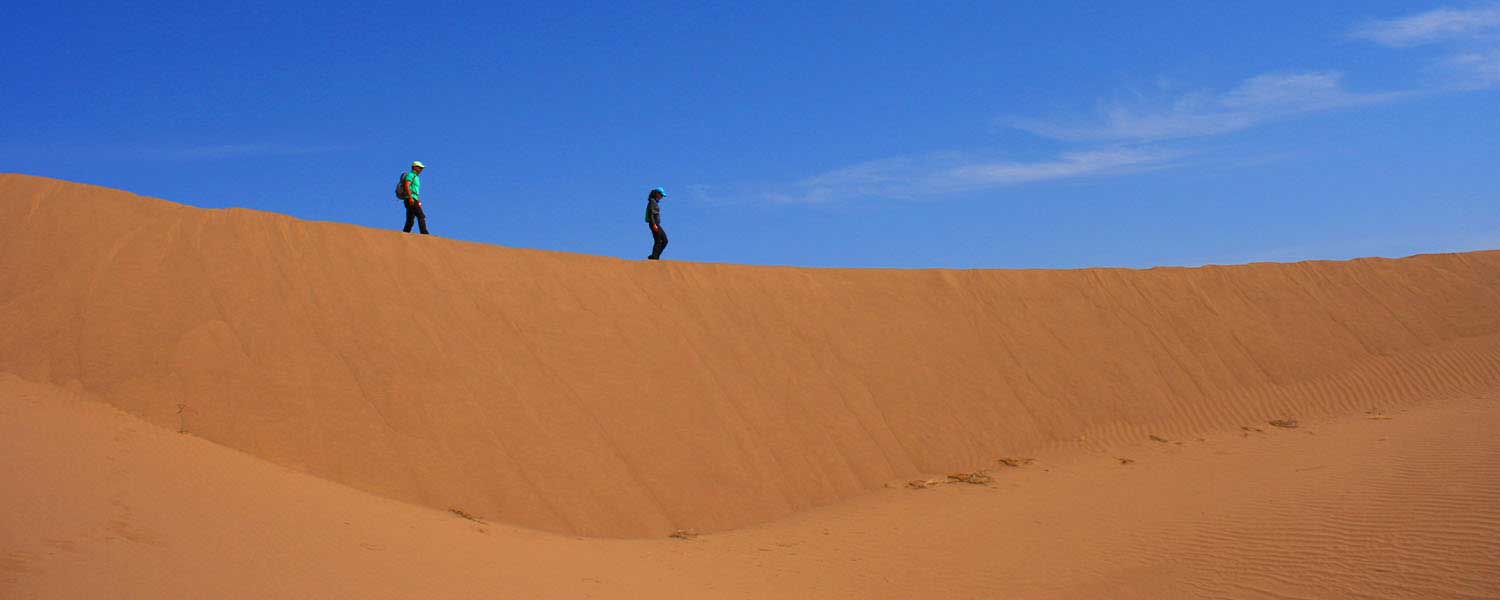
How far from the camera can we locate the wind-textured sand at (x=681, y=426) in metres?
6.77

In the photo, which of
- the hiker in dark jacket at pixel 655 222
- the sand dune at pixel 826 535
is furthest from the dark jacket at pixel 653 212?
the sand dune at pixel 826 535

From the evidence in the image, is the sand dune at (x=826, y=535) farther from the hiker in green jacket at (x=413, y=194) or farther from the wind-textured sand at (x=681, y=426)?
the hiker in green jacket at (x=413, y=194)

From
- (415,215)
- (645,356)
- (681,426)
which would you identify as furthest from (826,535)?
(415,215)

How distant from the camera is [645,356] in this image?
43.9ft

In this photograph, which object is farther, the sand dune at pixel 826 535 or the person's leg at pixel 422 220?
the person's leg at pixel 422 220

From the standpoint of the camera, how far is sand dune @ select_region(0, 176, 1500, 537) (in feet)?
32.2

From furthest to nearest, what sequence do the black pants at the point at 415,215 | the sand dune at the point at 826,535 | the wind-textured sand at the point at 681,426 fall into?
the black pants at the point at 415,215, the wind-textured sand at the point at 681,426, the sand dune at the point at 826,535

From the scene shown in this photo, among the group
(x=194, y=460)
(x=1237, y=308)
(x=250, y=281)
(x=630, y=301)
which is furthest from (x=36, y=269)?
(x=1237, y=308)

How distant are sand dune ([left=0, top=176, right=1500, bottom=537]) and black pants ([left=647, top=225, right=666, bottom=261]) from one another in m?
0.41

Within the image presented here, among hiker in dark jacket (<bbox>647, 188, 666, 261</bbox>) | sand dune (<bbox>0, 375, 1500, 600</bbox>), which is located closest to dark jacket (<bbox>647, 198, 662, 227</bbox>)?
hiker in dark jacket (<bbox>647, 188, 666, 261</bbox>)

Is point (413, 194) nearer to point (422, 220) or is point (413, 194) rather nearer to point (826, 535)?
point (422, 220)

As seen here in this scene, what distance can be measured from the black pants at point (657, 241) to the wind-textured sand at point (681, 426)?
0.22 metres

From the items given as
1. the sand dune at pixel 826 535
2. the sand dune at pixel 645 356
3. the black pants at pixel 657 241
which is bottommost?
the sand dune at pixel 826 535

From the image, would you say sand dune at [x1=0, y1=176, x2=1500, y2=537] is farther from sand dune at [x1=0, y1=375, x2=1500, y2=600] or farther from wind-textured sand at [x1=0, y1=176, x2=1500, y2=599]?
sand dune at [x1=0, y1=375, x2=1500, y2=600]
